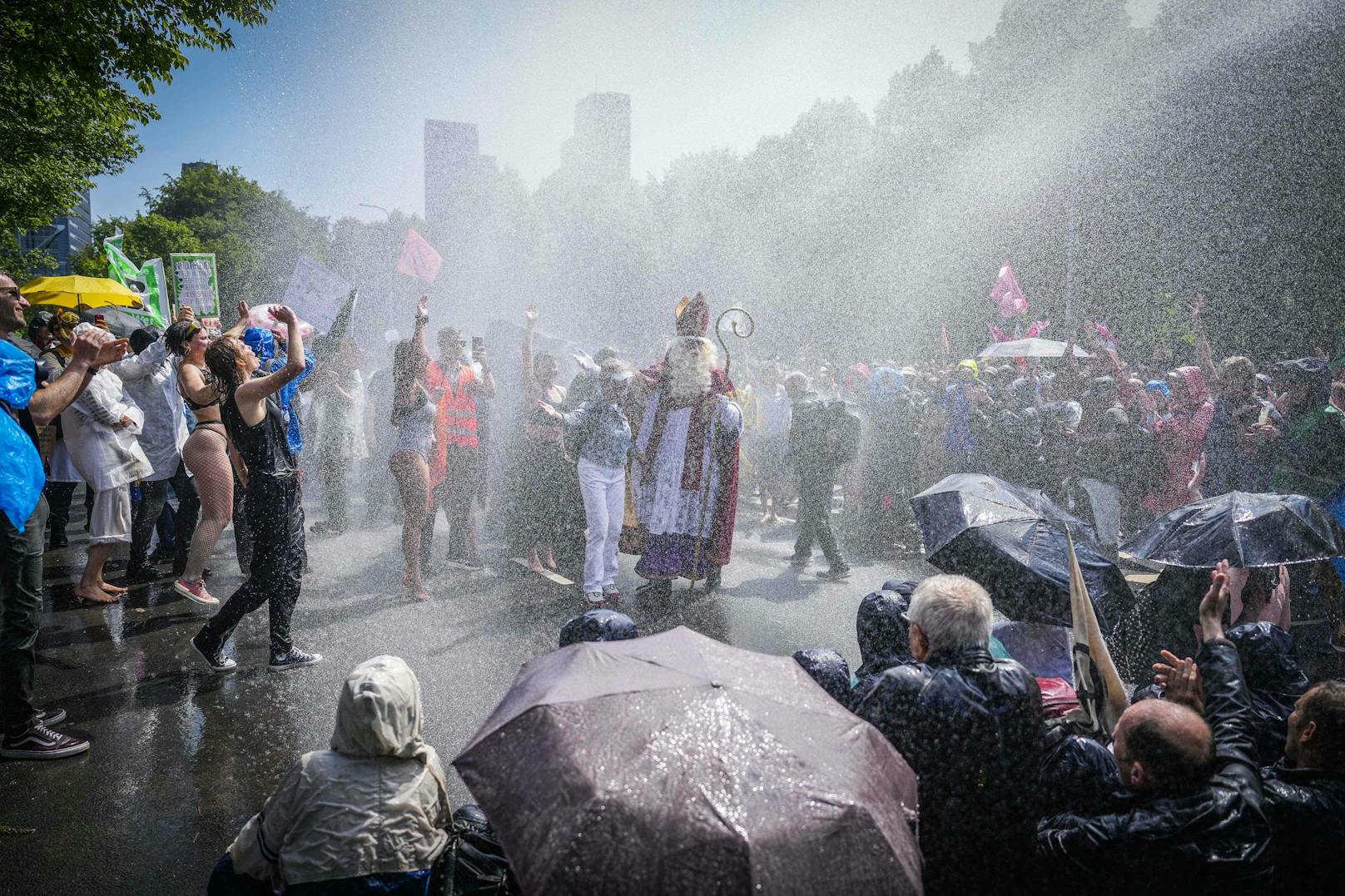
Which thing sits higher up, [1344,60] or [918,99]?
[918,99]

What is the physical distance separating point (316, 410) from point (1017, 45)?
22.4m

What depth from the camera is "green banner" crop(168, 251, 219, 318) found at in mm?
9875

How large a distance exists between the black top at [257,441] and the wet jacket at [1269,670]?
14.9 ft

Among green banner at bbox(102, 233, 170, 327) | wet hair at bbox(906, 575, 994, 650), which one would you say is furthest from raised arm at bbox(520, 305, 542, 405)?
green banner at bbox(102, 233, 170, 327)

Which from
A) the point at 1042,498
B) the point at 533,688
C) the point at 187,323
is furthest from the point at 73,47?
the point at 1042,498

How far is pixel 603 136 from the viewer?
173 feet

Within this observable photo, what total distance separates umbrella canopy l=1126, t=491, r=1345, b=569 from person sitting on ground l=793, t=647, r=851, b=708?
1764 millimetres

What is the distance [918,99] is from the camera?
26.8m

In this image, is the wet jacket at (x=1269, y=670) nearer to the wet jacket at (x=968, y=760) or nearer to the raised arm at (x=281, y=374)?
the wet jacket at (x=968, y=760)

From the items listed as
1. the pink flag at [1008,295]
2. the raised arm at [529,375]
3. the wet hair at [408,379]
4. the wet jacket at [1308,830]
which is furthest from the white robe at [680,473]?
the pink flag at [1008,295]

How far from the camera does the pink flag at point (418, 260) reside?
925 cm

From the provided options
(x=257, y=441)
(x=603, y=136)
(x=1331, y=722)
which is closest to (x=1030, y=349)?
(x=1331, y=722)

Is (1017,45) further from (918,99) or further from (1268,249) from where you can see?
(1268,249)

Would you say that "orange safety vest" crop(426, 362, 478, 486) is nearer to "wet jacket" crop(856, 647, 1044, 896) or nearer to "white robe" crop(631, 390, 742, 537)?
"white robe" crop(631, 390, 742, 537)
